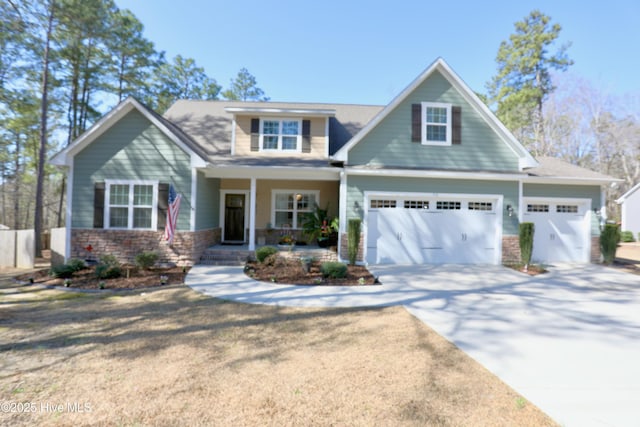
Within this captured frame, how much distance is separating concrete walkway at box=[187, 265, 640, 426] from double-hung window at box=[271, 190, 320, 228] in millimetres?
4135

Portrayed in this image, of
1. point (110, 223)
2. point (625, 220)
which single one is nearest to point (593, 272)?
point (110, 223)

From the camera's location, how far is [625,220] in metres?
23.5

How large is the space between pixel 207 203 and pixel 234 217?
6.91 ft

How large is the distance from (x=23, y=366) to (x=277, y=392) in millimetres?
3287

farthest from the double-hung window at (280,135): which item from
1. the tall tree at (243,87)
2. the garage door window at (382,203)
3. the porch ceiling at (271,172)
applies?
the tall tree at (243,87)

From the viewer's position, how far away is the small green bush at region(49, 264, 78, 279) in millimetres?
8062

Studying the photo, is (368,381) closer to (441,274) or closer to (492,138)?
(441,274)

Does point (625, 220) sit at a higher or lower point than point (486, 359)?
higher

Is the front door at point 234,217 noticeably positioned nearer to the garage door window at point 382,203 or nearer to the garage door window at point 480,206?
the garage door window at point 382,203

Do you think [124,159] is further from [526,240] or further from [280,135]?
[526,240]

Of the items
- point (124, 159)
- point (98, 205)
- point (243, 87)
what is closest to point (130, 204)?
point (98, 205)

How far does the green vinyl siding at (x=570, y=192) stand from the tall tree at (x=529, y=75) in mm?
17594

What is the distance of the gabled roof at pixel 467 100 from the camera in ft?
34.3

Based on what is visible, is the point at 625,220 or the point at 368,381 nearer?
the point at 368,381
